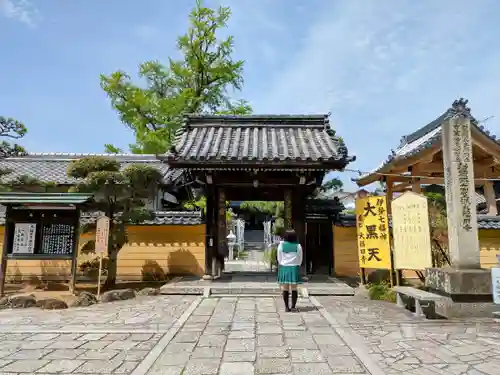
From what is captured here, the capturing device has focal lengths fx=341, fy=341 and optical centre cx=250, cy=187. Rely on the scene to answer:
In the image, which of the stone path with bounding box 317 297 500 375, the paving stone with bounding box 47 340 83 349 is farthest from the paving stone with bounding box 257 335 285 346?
the paving stone with bounding box 47 340 83 349

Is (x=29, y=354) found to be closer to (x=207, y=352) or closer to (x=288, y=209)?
(x=207, y=352)

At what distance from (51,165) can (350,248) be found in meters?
16.1

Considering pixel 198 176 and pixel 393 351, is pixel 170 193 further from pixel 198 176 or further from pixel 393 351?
pixel 393 351

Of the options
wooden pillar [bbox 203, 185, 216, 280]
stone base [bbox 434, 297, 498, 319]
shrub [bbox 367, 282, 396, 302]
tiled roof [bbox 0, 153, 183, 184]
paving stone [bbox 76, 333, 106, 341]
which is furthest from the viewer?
tiled roof [bbox 0, 153, 183, 184]

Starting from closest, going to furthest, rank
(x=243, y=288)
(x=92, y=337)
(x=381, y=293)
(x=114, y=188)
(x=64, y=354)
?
(x=64, y=354) → (x=92, y=337) → (x=381, y=293) → (x=243, y=288) → (x=114, y=188)

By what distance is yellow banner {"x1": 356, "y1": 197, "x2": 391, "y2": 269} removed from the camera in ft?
31.4

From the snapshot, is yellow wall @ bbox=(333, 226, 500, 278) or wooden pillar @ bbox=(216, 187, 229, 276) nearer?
wooden pillar @ bbox=(216, 187, 229, 276)

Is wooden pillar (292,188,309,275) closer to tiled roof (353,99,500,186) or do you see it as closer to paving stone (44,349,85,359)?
tiled roof (353,99,500,186)

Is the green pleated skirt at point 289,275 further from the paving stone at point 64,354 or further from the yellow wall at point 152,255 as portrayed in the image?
the yellow wall at point 152,255

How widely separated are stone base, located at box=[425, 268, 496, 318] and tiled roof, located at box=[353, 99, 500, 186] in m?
3.42

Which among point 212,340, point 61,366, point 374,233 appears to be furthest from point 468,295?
point 61,366

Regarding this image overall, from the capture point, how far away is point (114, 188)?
32.9 feet

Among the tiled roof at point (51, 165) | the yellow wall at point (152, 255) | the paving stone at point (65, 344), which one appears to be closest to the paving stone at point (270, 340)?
the paving stone at point (65, 344)

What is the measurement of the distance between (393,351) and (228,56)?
67.8 ft
